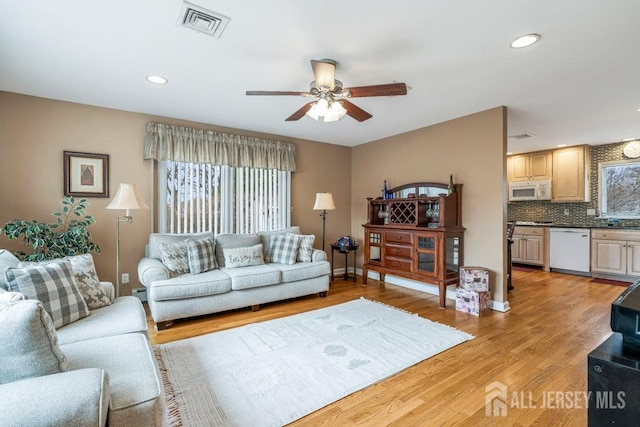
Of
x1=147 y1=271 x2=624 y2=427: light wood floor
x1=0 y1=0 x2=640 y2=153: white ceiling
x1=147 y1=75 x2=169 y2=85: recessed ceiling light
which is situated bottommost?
x1=147 y1=271 x2=624 y2=427: light wood floor

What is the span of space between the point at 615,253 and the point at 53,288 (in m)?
7.49

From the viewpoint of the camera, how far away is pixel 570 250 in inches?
219

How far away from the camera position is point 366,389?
6.65 feet

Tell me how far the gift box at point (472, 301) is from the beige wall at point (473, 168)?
203 mm

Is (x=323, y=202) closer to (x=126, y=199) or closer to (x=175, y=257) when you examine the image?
(x=175, y=257)

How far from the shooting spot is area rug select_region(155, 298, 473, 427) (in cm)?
183

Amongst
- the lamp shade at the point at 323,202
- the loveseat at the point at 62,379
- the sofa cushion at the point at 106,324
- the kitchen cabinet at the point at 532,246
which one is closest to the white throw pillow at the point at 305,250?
the lamp shade at the point at 323,202

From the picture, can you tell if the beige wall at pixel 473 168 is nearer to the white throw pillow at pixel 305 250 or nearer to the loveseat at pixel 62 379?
the white throw pillow at pixel 305 250

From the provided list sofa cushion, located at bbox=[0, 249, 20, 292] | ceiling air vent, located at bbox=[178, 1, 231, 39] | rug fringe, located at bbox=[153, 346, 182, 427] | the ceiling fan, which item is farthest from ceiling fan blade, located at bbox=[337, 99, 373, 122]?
sofa cushion, located at bbox=[0, 249, 20, 292]

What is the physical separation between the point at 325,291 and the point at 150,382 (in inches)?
119

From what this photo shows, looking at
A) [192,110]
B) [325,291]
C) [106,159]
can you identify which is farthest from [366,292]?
[106,159]

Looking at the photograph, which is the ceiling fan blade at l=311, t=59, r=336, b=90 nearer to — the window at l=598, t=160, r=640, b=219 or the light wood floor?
the light wood floor

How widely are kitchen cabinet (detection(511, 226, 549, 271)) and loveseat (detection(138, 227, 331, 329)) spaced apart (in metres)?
4.50

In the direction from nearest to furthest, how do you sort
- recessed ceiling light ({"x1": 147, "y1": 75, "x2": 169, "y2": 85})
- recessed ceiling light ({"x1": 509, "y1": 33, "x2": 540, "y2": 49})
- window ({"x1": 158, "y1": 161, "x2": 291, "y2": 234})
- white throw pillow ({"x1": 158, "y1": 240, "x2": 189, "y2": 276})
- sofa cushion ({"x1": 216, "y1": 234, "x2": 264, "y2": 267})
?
recessed ceiling light ({"x1": 509, "y1": 33, "x2": 540, "y2": 49}) → recessed ceiling light ({"x1": 147, "y1": 75, "x2": 169, "y2": 85}) → white throw pillow ({"x1": 158, "y1": 240, "x2": 189, "y2": 276}) → sofa cushion ({"x1": 216, "y1": 234, "x2": 264, "y2": 267}) → window ({"x1": 158, "y1": 161, "x2": 291, "y2": 234})
